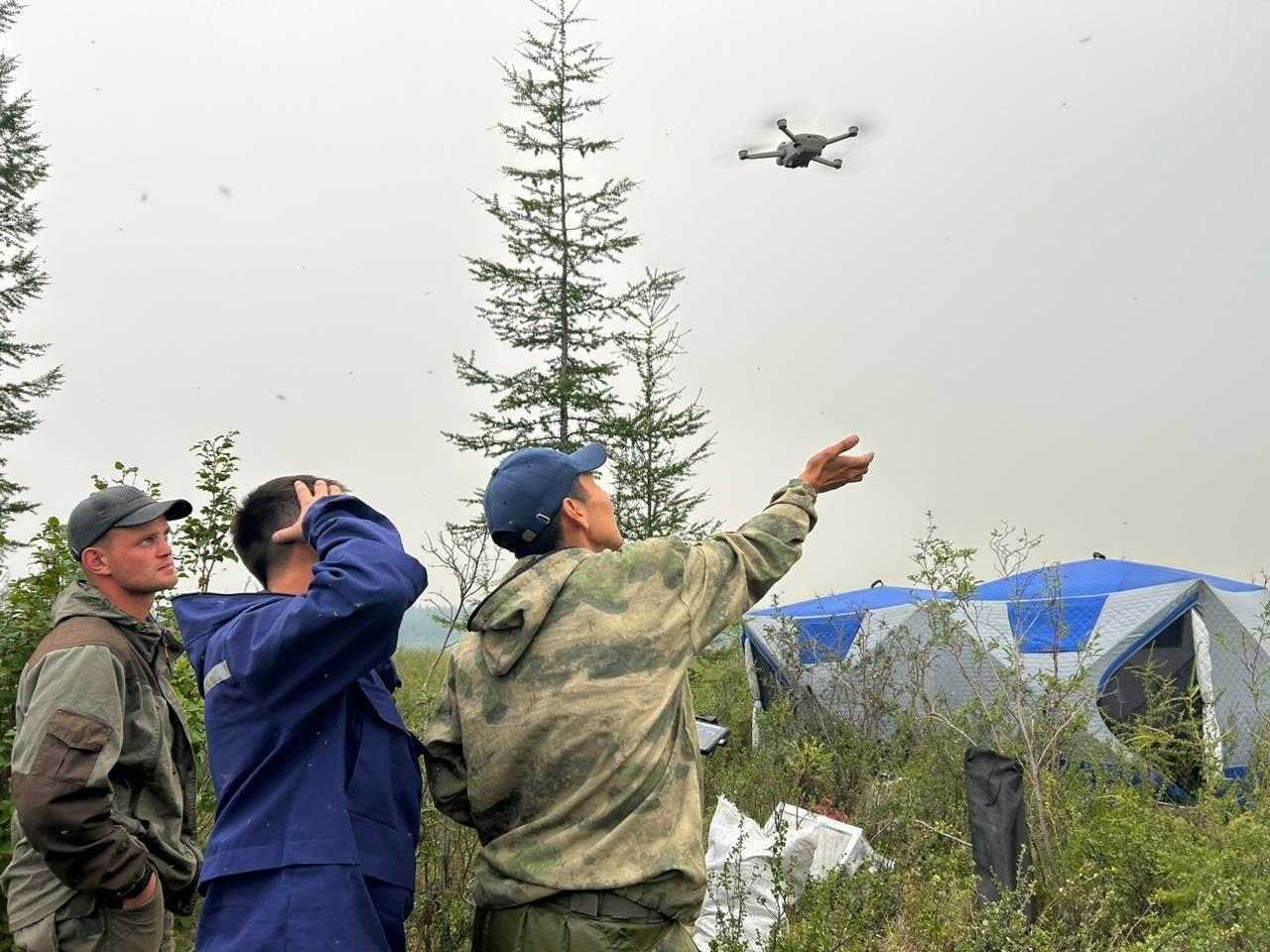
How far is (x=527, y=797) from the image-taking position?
2.50m

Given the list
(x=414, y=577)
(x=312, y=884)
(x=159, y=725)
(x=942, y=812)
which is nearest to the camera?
(x=312, y=884)

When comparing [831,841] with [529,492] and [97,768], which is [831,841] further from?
[97,768]

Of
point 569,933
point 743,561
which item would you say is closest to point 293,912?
point 569,933

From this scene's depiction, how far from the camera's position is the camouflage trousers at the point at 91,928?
9.84 ft

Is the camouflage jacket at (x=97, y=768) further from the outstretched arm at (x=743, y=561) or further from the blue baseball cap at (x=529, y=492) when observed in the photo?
the outstretched arm at (x=743, y=561)

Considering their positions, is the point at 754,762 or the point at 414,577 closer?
the point at 414,577

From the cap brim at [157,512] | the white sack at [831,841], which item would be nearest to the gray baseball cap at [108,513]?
the cap brim at [157,512]

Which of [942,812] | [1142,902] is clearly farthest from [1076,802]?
[942,812]

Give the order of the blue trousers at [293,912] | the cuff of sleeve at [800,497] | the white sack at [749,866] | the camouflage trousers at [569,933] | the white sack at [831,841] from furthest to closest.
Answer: the white sack at [831,841] < the white sack at [749,866] < the cuff of sleeve at [800,497] < the camouflage trousers at [569,933] < the blue trousers at [293,912]

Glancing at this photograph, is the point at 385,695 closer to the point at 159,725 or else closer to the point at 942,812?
the point at 159,725

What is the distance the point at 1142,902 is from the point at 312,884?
167 inches

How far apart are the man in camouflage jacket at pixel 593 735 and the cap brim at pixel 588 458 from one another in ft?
0.85

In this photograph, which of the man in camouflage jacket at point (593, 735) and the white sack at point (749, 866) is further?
the white sack at point (749, 866)

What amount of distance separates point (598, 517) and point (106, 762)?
150 centimetres
